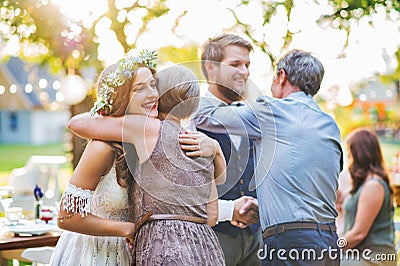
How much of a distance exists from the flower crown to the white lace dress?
8.5 inches

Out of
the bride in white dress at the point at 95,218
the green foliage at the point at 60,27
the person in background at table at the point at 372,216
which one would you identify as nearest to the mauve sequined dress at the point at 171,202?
the bride in white dress at the point at 95,218

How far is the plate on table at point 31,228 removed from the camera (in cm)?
350

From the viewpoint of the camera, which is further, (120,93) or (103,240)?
(103,240)

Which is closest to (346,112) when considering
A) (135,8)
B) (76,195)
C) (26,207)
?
(26,207)

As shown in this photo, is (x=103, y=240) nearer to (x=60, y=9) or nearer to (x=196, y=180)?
(x=196, y=180)

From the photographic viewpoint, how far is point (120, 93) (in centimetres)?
240

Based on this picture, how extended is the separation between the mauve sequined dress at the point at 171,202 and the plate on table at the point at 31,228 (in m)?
1.30

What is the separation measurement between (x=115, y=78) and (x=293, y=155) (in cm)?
69

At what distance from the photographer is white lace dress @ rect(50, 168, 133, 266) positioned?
96.4 inches

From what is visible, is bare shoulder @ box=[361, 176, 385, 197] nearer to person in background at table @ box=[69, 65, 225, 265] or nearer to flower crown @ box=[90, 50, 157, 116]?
person in background at table @ box=[69, 65, 225, 265]

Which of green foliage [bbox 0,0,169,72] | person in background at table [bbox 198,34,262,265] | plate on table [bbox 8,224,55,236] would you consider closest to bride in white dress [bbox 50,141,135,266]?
person in background at table [bbox 198,34,262,265]

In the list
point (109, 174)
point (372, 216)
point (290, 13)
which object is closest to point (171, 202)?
point (109, 174)

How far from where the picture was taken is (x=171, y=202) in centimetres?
230

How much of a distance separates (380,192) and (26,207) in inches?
133
